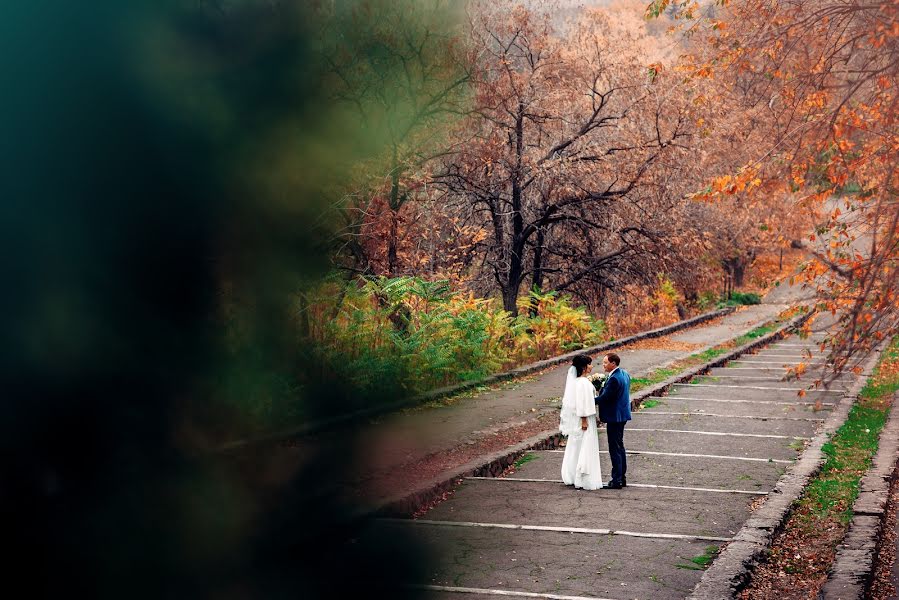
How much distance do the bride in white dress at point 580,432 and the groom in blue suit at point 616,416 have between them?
141mm

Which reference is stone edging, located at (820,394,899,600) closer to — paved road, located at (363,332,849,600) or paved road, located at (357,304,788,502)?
paved road, located at (363,332,849,600)

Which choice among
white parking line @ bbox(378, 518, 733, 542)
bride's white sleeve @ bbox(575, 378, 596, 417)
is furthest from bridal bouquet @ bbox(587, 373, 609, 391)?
white parking line @ bbox(378, 518, 733, 542)

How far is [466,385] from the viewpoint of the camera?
48.9ft

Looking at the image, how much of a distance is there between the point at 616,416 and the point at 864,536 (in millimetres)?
2650

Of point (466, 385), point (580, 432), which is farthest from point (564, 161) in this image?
point (580, 432)

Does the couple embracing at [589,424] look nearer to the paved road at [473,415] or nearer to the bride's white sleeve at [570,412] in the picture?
the bride's white sleeve at [570,412]

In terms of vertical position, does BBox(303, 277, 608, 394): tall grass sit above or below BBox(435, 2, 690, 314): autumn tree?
below

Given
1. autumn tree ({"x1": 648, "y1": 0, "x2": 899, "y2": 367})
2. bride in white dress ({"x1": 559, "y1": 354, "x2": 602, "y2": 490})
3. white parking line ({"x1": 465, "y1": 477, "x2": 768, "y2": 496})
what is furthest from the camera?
bride in white dress ({"x1": 559, "y1": 354, "x2": 602, "y2": 490})

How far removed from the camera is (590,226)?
76.0 feet

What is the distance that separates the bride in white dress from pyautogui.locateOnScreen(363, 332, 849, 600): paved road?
0.16 metres

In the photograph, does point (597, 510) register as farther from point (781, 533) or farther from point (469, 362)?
point (469, 362)

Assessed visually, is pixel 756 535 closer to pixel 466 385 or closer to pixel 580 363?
pixel 580 363

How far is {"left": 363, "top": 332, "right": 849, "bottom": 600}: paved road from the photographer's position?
6203 millimetres

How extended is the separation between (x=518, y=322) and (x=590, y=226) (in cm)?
458
